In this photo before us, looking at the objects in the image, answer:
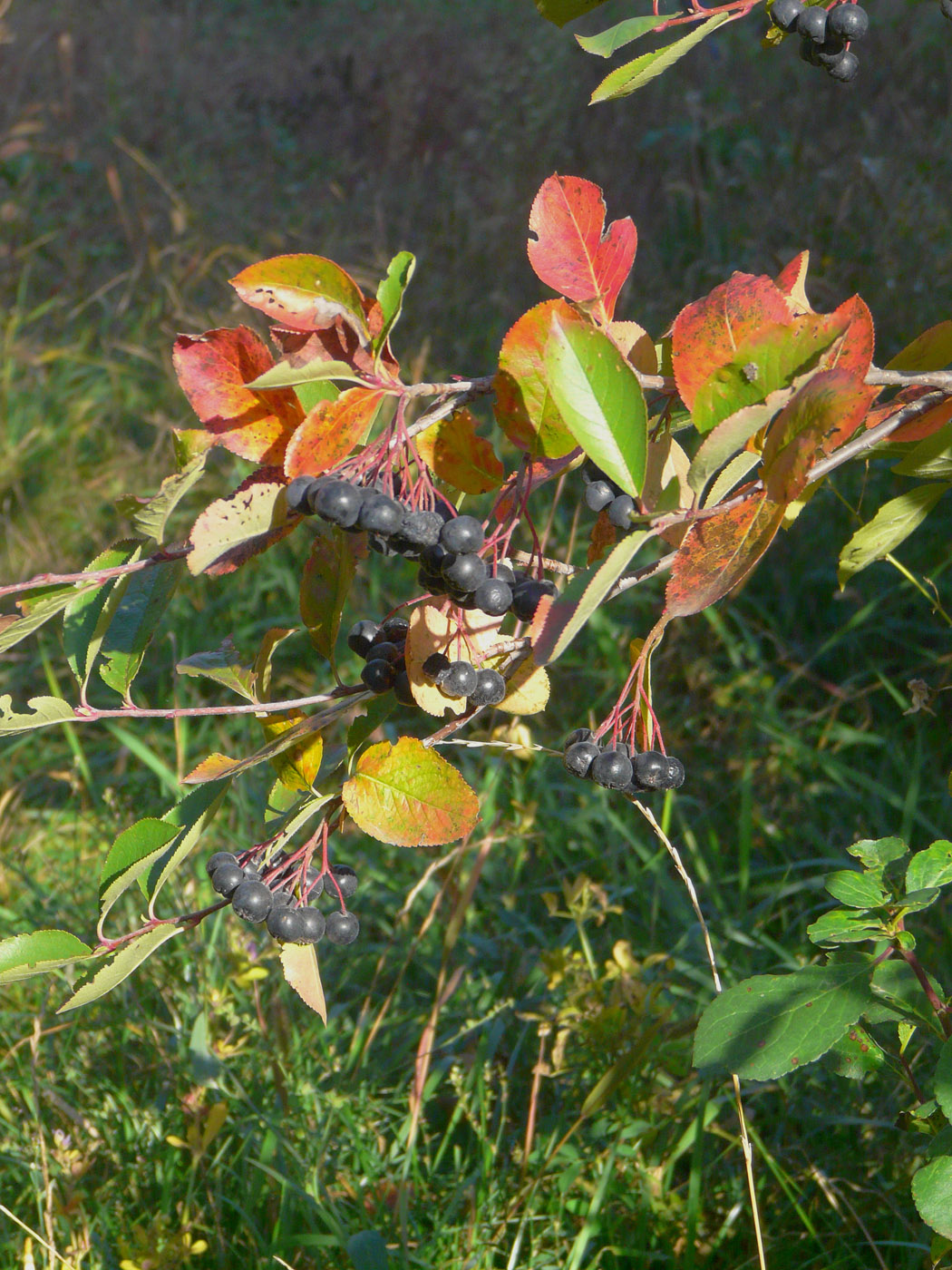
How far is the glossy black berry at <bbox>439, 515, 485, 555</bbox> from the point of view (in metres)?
0.70

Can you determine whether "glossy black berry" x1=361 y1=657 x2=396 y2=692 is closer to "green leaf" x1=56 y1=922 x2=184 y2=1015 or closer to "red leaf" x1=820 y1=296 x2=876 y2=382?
"green leaf" x1=56 y1=922 x2=184 y2=1015

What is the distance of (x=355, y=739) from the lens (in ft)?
3.25

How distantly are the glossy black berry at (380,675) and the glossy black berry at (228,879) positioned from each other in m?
0.17

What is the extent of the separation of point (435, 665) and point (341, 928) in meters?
0.31

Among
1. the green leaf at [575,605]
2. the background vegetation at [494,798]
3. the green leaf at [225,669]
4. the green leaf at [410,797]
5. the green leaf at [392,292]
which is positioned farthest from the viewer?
the background vegetation at [494,798]

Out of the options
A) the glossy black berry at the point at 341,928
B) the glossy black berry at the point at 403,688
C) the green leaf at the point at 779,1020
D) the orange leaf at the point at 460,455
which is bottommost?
the green leaf at the point at 779,1020

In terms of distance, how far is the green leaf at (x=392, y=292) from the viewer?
0.72 meters

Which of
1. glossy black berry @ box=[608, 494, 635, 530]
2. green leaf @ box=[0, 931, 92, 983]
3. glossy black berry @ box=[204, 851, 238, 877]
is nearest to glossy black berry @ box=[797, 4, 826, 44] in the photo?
glossy black berry @ box=[608, 494, 635, 530]

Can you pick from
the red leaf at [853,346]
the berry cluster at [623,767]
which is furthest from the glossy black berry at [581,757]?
the red leaf at [853,346]

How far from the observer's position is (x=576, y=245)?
841 millimetres

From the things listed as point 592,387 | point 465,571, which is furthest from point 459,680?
point 592,387

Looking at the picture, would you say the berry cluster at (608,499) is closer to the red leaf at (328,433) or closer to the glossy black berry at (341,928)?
the red leaf at (328,433)

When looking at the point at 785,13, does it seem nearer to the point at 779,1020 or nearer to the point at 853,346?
the point at 853,346

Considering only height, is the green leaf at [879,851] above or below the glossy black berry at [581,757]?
below
